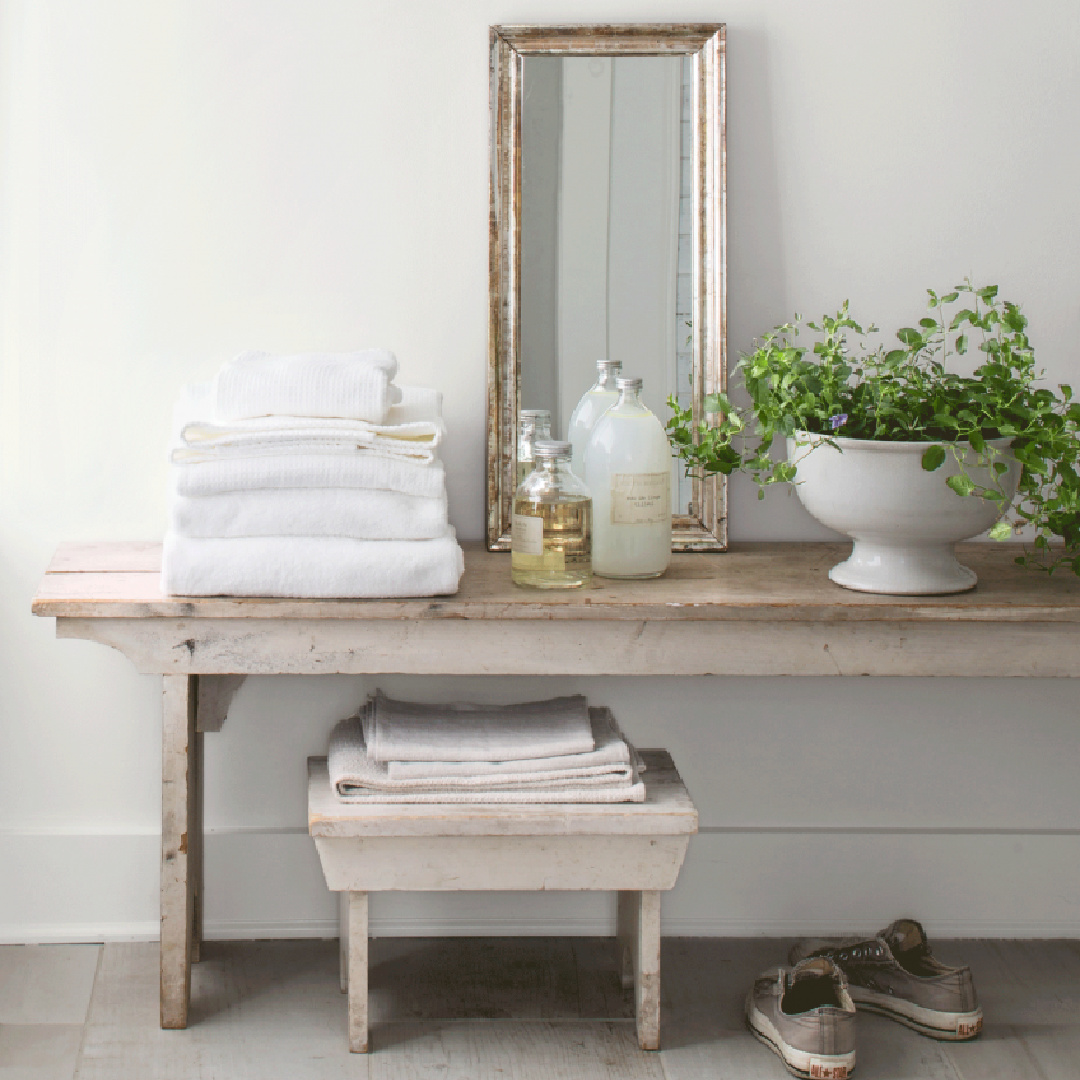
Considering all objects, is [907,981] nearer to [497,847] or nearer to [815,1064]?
[815,1064]

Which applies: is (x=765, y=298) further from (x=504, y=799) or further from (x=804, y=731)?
(x=504, y=799)

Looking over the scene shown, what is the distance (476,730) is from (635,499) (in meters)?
0.39

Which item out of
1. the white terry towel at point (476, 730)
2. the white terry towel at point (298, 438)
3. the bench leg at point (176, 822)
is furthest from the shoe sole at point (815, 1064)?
the white terry towel at point (298, 438)

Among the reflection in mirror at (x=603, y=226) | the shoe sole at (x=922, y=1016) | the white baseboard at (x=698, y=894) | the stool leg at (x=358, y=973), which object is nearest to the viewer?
the stool leg at (x=358, y=973)

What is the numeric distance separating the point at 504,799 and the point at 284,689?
22.1 inches

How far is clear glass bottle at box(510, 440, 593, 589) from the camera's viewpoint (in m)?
1.65

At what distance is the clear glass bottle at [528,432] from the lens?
6.05 feet

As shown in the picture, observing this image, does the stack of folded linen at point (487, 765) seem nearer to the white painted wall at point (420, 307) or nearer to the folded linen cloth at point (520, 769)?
the folded linen cloth at point (520, 769)

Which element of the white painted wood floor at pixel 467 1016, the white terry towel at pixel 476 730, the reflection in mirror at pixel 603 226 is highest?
the reflection in mirror at pixel 603 226

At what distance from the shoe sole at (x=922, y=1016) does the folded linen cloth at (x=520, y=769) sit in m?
0.54

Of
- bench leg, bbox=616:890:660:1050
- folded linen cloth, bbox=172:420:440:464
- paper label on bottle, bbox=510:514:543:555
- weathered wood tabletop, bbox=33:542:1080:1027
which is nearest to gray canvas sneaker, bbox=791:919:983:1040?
bench leg, bbox=616:890:660:1050

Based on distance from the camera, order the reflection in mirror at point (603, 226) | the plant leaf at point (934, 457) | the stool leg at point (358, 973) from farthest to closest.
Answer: the reflection in mirror at point (603, 226) < the stool leg at point (358, 973) < the plant leaf at point (934, 457)

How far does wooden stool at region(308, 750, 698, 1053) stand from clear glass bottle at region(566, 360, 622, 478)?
0.52 m

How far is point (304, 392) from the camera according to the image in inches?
63.8
